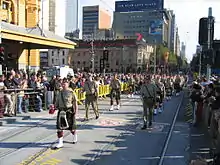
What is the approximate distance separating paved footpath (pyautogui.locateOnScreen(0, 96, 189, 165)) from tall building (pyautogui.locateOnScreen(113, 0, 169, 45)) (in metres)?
110

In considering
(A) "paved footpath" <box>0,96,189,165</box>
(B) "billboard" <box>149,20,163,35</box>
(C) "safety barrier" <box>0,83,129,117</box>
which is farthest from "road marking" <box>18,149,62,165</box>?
(B) "billboard" <box>149,20,163,35</box>

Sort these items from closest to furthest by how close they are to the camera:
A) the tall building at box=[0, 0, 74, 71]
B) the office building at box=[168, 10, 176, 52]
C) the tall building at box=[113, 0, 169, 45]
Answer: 1. the tall building at box=[0, 0, 74, 71]
2. the tall building at box=[113, 0, 169, 45]
3. the office building at box=[168, 10, 176, 52]

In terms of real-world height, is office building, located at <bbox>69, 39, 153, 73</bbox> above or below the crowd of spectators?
above

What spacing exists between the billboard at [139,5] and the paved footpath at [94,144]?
117059mm

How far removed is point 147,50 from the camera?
124312 millimetres

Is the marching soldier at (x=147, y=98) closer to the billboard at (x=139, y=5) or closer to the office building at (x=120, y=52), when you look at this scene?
the office building at (x=120, y=52)

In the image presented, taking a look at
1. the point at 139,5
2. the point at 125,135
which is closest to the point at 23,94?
the point at 125,135

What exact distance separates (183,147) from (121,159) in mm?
2196

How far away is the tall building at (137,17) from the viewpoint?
Result: 4820 inches

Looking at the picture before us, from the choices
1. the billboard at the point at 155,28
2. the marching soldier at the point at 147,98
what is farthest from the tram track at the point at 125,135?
the billboard at the point at 155,28

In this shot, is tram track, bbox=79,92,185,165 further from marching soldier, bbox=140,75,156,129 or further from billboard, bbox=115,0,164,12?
billboard, bbox=115,0,164,12

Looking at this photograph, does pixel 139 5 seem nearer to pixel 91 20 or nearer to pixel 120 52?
pixel 91 20

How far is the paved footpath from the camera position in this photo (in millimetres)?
8164

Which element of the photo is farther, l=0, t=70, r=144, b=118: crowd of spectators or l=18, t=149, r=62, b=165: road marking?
l=0, t=70, r=144, b=118: crowd of spectators
